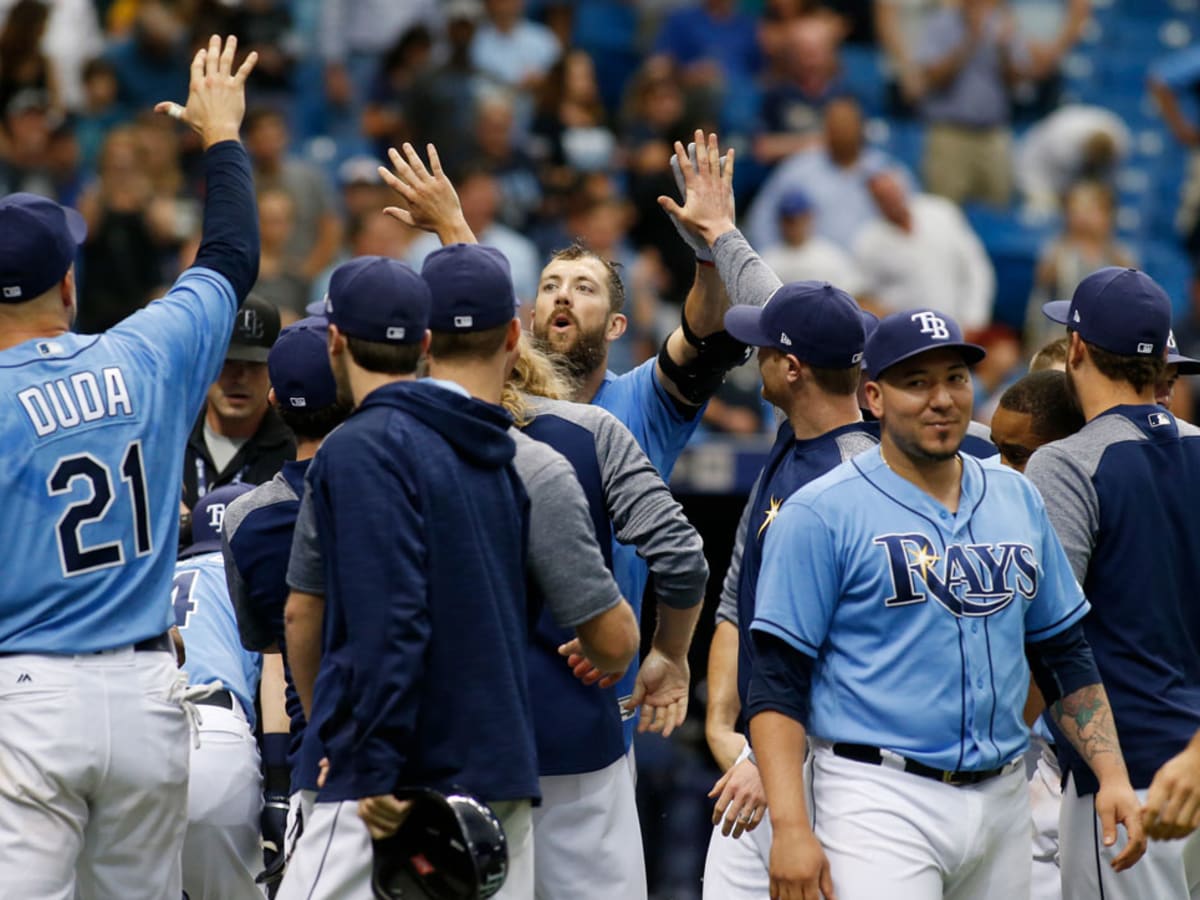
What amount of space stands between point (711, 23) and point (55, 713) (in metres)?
11.0

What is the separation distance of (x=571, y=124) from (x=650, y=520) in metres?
8.79

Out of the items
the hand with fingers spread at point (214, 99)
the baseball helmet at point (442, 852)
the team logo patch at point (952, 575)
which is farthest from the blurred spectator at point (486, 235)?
the baseball helmet at point (442, 852)

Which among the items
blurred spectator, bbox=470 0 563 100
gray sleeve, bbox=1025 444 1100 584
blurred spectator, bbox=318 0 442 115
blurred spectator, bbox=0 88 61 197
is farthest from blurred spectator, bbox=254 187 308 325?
gray sleeve, bbox=1025 444 1100 584

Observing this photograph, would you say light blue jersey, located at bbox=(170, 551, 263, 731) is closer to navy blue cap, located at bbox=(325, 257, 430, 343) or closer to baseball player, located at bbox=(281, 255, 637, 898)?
baseball player, located at bbox=(281, 255, 637, 898)

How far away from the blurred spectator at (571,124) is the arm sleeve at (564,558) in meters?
8.57

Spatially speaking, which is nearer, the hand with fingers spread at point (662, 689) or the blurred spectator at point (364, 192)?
the hand with fingers spread at point (662, 689)

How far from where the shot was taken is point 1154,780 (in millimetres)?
4473

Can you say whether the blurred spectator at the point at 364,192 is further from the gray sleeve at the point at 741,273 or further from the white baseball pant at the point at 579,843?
the white baseball pant at the point at 579,843

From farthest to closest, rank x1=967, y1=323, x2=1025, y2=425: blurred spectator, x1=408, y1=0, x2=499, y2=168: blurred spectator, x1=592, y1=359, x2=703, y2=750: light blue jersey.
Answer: x1=408, y1=0, x2=499, y2=168: blurred spectator
x1=967, y1=323, x2=1025, y2=425: blurred spectator
x1=592, y1=359, x2=703, y2=750: light blue jersey

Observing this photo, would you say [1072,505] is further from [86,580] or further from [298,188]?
[298,188]

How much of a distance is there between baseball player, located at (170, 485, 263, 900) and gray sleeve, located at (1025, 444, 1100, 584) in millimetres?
2221

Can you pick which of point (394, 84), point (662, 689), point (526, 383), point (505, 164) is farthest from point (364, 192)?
point (662, 689)

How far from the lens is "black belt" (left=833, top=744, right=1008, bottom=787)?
13.4ft

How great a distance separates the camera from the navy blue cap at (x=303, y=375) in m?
4.41
